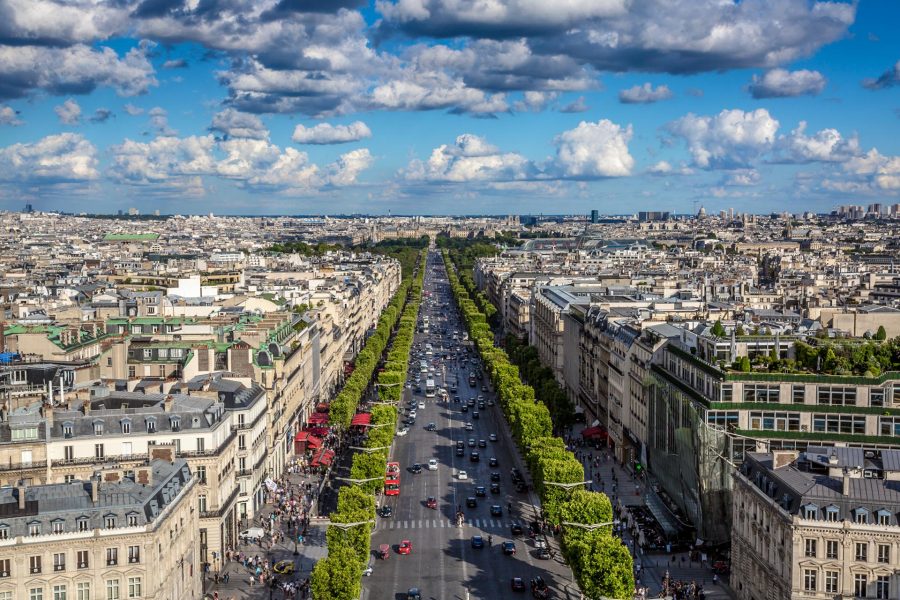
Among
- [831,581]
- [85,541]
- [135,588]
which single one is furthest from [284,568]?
[831,581]

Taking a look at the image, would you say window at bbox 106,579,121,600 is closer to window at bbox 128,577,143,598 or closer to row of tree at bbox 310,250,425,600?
window at bbox 128,577,143,598

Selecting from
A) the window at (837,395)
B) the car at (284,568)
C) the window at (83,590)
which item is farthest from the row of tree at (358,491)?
the window at (837,395)

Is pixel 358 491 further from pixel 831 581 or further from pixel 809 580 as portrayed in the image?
pixel 831 581

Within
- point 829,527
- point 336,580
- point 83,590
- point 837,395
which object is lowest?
point 336,580

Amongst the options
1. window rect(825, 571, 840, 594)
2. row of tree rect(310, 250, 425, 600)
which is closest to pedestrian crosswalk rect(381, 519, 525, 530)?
row of tree rect(310, 250, 425, 600)

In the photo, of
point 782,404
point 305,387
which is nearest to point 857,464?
point 782,404
